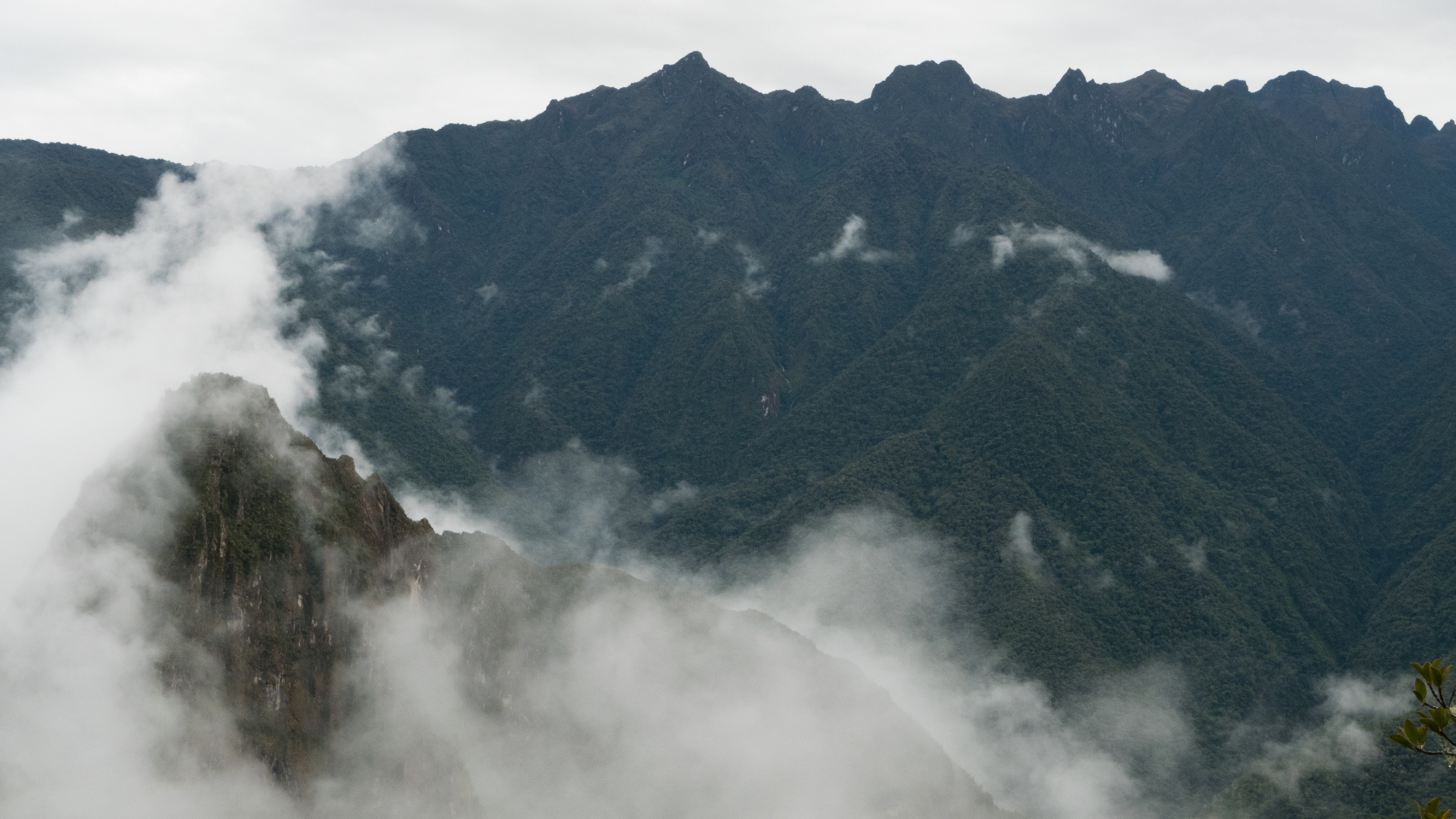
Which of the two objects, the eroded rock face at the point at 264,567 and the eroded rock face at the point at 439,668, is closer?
the eroded rock face at the point at 264,567

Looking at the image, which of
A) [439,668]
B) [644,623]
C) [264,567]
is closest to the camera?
[264,567]

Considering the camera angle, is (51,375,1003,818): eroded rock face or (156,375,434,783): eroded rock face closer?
(156,375,434,783): eroded rock face

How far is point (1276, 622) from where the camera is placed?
173625 mm

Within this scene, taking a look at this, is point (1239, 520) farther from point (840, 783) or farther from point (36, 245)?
point (36, 245)

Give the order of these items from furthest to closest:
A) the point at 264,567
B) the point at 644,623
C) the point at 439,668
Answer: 1. the point at 644,623
2. the point at 439,668
3. the point at 264,567

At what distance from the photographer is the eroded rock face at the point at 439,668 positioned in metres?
79.5

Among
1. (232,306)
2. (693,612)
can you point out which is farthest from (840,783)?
(232,306)

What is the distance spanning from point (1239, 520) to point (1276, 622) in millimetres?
20641

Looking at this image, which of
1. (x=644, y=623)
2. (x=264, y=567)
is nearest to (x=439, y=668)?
(x=264, y=567)

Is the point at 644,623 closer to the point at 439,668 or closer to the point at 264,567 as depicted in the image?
the point at 439,668

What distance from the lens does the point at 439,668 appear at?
9669cm

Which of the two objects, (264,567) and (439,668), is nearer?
(264,567)

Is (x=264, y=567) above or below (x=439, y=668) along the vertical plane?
above

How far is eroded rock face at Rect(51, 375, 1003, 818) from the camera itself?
3130 inches
